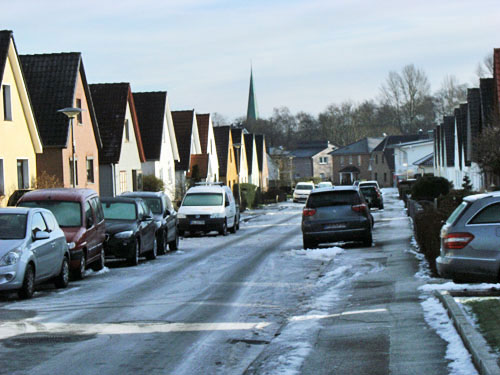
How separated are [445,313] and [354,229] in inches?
479

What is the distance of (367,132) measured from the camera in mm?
146000

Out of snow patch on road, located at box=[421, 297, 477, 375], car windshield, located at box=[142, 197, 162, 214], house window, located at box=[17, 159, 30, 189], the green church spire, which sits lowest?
snow patch on road, located at box=[421, 297, 477, 375]

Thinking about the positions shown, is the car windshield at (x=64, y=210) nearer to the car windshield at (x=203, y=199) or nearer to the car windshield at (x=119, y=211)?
the car windshield at (x=119, y=211)

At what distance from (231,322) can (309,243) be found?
1209 centimetres

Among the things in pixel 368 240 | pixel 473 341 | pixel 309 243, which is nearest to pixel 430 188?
pixel 368 240

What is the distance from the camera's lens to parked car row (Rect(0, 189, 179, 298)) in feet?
45.6

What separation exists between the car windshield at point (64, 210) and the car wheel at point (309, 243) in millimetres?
6892

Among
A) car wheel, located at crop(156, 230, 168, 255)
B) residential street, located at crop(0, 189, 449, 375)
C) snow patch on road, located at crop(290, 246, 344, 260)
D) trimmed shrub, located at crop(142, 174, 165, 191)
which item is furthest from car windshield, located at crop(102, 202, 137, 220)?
trimmed shrub, located at crop(142, 174, 165, 191)

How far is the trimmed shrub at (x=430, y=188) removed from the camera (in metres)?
44.4

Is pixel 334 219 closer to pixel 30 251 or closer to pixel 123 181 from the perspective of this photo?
pixel 30 251

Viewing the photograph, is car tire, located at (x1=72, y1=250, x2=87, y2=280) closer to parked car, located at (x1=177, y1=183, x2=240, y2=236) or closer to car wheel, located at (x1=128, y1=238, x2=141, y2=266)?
car wheel, located at (x1=128, y1=238, x2=141, y2=266)

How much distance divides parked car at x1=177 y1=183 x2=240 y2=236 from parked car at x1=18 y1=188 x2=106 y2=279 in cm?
1250

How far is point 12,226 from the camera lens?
1463cm

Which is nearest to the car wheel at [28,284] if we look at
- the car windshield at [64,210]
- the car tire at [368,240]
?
the car windshield at [64,210]
